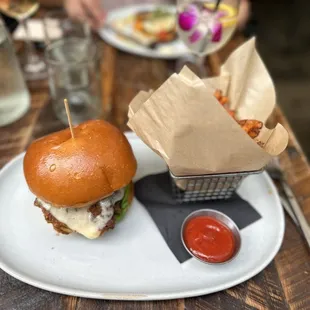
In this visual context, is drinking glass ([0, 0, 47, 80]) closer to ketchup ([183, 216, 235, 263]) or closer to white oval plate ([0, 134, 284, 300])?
white oval plate ([0, 134, 284, 300])

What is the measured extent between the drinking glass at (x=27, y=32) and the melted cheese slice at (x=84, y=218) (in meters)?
0.81

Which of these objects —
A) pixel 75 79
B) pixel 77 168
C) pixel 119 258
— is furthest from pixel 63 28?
pixel 119 258

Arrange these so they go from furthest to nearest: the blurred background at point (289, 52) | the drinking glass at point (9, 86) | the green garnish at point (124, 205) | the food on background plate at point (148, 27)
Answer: the blurred background at point (289, 52)
the food on background plate at point (148, 27)
the drinking glass at point (9, 86)
the green garnish at point (124, 205)

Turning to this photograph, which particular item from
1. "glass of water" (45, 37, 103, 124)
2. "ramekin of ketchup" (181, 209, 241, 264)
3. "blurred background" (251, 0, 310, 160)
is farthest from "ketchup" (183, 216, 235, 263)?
"blurred background" (251, 0, 310, 160)

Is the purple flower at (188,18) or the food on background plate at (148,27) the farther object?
the food on background plate at (148,27)

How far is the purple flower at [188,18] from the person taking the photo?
130 centimetres

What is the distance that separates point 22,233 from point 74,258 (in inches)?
6.5

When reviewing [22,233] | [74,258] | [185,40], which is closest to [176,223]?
[74,258]

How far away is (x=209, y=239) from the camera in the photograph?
2.96 ft

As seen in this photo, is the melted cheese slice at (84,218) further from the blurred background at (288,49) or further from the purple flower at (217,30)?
the blurred background at (288,49)

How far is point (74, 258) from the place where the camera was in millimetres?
889

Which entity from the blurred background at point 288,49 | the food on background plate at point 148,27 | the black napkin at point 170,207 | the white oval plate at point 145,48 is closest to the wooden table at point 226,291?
the black napkin at point 170,207

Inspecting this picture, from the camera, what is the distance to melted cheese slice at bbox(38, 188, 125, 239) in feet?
2.86

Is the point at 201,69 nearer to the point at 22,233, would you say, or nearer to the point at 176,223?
the point at 176,223
